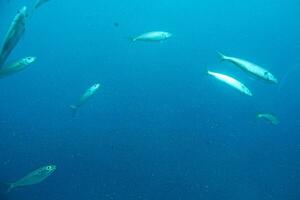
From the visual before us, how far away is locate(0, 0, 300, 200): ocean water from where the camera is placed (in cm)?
1323

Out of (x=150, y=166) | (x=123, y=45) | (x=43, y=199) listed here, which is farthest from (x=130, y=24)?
(x=43, y=199)

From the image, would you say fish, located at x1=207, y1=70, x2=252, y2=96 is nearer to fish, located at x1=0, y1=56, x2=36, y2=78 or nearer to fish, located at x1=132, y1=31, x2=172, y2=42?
fish, located at x1=132, y1=31, x2=172, y2=42

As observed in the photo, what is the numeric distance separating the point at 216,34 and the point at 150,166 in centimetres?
932

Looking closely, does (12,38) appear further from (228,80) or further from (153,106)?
(153,106)

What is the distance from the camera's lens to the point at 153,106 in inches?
628

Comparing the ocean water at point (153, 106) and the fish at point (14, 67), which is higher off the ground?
the fish at point (14, 67)

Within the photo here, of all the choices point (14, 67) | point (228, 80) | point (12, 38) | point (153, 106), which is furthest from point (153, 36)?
point (153, 106)

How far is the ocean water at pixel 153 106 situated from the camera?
13.2 meters

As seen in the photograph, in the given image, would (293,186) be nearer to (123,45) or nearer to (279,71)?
(279,71)

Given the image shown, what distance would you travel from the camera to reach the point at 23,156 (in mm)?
13492

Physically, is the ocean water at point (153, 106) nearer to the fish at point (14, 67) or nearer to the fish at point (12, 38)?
the fish at point (14, 67)

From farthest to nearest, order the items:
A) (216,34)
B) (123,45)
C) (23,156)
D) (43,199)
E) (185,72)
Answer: (216,34) → (123,45) → (185,72) → (23,156) → (43,199)

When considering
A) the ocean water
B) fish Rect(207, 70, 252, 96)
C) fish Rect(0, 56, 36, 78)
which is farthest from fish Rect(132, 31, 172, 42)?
the ocean water

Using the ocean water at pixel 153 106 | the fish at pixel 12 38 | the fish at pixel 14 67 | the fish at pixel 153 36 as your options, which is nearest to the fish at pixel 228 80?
the fish at pixel 153 36
